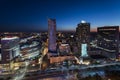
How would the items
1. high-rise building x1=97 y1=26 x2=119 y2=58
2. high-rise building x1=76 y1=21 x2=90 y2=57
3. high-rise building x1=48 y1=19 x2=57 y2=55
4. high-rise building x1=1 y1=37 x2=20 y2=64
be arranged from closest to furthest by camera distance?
1. high-rise building x1=1 y1=37 x2=20 y2=64
2. high-rise building x1=97 y1=26 x2=119 y2=58
3. high-rise building x1=48 y1=19 x2=57 y2=55
4. high-rise building x1=76 y1=21 x2=90 y2=57

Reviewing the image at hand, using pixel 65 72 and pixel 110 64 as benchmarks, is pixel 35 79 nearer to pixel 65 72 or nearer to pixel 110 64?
pixel 65 72

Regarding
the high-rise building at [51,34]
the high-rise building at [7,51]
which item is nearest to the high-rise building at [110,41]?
the high-rise building at [51,34]

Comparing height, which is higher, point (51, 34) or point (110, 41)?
point (51, 34)

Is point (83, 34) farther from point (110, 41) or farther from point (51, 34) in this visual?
point (51, 34)

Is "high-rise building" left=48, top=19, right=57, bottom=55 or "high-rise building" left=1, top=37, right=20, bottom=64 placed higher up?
"high-rise building" left=48, top=19, right=57, bottom=55

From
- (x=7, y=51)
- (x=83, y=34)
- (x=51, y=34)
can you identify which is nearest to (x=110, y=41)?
(x=83, y=34)

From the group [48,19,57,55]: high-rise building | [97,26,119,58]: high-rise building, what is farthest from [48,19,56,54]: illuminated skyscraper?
[97,26,119,58]: high-rise building

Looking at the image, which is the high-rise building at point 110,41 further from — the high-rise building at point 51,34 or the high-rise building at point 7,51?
the high-rise building at point 7,51

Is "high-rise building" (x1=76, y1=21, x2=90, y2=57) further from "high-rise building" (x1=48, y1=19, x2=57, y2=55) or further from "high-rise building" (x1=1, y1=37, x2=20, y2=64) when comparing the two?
"high-rise building" (x1=1, y1=37, x2=20, y2=64)

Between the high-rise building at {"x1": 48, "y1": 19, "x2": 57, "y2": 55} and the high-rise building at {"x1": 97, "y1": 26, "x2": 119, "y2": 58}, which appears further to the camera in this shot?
the high-rise building at {"x1": 48, "y1": 19, "x2": 57, "y2": 55}

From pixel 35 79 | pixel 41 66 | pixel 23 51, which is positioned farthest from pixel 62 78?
pixel 23 51

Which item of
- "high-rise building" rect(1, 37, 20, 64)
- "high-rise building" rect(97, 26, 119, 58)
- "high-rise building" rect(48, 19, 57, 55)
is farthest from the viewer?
"high-rise building" rect(48, 19, 57, 55)
